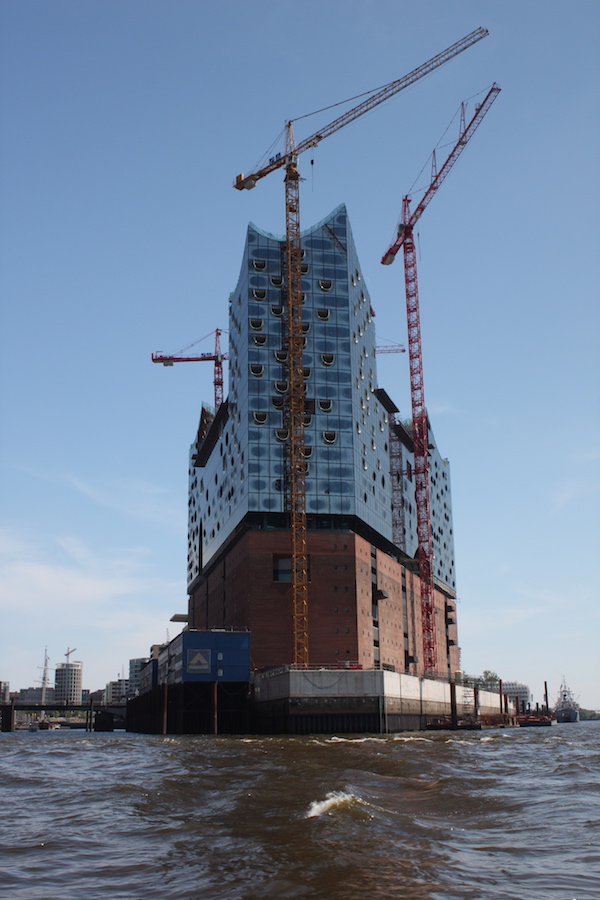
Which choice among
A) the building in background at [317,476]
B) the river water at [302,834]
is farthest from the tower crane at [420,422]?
the river water at [302,834]

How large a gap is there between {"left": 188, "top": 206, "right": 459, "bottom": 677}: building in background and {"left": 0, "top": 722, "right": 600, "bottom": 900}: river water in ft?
201

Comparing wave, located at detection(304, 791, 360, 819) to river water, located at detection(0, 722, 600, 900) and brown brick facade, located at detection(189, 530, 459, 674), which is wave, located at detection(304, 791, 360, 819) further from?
brown brick facade, located at detection(189, 530, 459, 674)

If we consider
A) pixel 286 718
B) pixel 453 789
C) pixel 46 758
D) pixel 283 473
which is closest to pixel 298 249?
pixel 283 473

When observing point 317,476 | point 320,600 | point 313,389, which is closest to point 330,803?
point 320,600

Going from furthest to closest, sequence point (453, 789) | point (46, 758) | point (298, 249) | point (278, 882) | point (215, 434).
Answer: point (215, 434) < point (298, 249) < point (46, 758) < point (453, 789) < point (278, 882)

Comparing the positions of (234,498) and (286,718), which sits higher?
(234,498)

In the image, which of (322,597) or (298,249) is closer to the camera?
(322,597)

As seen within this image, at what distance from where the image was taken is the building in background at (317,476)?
106 metres

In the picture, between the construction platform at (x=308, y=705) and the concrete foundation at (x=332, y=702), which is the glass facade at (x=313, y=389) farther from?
the concrete foundation at (x=332, y=702)

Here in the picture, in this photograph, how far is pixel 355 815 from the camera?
2431 centimetres

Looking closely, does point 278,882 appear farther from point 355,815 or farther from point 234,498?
point 234,498

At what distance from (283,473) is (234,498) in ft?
34.8

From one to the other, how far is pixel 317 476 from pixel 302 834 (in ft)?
290

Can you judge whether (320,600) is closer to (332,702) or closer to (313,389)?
(332,702)
